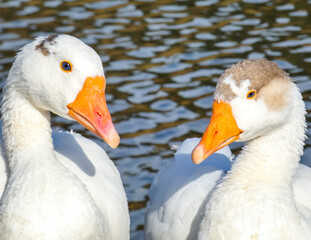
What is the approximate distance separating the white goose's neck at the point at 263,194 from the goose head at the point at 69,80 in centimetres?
100

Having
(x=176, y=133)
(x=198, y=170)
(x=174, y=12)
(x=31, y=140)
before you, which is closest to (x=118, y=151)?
(x=176, y=133)

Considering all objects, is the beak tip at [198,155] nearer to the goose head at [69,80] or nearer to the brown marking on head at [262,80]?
the brown marking on head at [262,80]

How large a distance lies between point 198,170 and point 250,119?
3.90 ft

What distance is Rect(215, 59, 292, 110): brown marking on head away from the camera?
5.03 m

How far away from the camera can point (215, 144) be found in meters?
5.11

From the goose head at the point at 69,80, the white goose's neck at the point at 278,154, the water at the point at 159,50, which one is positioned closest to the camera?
the goose head at the point at 69,80

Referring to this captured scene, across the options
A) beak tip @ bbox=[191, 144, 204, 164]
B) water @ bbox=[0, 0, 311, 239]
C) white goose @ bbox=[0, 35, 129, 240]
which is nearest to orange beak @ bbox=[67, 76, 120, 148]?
white goose @ bbox=[0, 35, 129, 240]

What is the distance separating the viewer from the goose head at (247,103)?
5023 millimetres

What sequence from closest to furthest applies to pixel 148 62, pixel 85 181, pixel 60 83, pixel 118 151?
pixel 60 83
pixel 85 181
pixel 118 151
pixel 148 62

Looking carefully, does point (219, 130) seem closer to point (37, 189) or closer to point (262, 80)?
point (262, 80)

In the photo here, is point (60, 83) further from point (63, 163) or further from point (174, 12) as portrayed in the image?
point (174, 12)

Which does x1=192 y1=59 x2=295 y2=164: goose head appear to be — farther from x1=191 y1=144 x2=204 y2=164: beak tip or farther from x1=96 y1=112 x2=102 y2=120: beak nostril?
x1=96 y1=112 x2=102 y2=120: beak nostril

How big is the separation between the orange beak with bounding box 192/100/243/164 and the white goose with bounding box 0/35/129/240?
68 cm

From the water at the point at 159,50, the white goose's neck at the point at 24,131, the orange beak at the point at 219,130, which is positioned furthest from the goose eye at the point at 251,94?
the water at the point at 159,50
